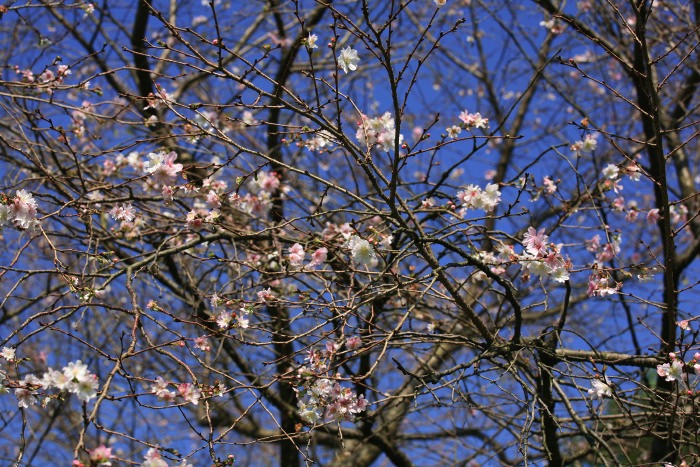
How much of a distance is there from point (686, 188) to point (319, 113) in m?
3.99

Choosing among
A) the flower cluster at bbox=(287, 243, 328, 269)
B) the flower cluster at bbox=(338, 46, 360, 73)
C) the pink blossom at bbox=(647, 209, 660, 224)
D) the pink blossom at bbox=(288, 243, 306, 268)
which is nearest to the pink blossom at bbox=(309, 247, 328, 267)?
the flower cluster at bbox=(287, 243, 328, 269)

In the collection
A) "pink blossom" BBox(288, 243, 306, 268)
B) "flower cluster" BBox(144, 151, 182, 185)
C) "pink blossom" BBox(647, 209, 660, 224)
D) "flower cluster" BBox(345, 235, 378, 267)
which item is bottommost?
"flower cluster" BBox(345, 235, 378, 267)

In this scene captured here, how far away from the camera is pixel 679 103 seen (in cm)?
510

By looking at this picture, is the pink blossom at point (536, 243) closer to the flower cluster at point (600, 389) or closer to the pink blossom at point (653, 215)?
the flower cluster at point (600, 389)

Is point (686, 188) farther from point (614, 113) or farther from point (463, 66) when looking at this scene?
point (463, 66)

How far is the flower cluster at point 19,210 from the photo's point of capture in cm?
272

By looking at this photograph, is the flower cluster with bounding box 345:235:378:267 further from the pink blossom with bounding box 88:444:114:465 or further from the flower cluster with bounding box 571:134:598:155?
the flower cluster with bounding box 571:134:598:155

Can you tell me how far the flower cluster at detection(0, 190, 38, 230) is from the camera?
2723 mm

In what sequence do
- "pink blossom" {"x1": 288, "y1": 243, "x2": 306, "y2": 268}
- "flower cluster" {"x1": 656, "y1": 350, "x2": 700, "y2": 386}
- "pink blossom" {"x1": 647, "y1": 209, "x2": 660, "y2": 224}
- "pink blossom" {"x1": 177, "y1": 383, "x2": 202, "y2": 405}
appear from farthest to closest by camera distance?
"pink blossom" {"x1": 647, "y1": 209, "x2": 660, "y2": 224}
"pink blossom" {"x1": 288, "y1": 243, "x2": 306, "y2": 268}
"flower cluster" {"x1": 656, "y1": 350, "x2": 700, "y2": 386}
"pink blossom" {"x1": 177, "y1": 383, "x2": 202, "y2": 405}

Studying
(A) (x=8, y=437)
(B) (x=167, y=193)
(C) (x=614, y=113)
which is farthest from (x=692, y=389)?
(A) (x=8, y=437)

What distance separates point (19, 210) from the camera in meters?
2.75

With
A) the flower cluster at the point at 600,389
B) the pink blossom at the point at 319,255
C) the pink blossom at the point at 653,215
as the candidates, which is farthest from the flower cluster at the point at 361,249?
the pink blossom at the point at 653,215

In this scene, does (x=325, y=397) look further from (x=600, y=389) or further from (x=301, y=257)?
(x=600, y=389)

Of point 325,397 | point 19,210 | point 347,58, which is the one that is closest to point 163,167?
point 19,210
